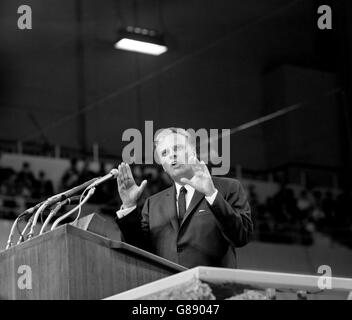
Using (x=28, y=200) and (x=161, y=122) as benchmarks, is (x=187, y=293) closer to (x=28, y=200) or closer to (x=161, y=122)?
(x=28, y=200)

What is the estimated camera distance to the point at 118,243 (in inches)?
85.4

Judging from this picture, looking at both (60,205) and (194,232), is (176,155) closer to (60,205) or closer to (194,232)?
(194,232)

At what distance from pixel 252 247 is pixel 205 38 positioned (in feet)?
8.59

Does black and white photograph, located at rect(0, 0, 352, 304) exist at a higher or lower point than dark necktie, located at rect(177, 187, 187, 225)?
higher

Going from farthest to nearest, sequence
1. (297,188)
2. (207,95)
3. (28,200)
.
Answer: (207,95), (297,188), (28,200)

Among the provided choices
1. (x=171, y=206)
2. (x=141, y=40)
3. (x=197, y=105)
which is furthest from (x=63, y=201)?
(x=197, y=105)

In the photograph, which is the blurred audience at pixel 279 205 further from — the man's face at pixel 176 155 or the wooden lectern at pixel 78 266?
the wooden lectern at pixel 78 266

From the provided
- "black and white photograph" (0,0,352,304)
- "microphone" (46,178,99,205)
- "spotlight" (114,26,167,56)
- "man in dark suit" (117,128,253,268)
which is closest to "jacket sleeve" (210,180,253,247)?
"man in dark suit" (117,128,253,268)

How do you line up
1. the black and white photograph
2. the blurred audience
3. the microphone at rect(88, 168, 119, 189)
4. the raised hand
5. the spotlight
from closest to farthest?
the raised hand, the microphone at rect(88, 168, 119, 189), the spotlight, the blurred audience, the black and white photograph

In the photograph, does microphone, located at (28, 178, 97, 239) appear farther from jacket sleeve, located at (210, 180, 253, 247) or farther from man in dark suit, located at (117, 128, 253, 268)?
jacket sleeve, located at (210, 180, 253, 247)

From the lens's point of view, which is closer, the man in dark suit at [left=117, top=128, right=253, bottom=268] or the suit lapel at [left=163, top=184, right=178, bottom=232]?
the man in dark suit at [left=117, top=128, right=253, bottom=268]

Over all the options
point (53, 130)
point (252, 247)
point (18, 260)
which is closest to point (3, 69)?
point (53, 130)

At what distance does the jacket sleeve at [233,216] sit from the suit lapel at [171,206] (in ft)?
0.49

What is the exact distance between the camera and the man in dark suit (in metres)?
2.42
